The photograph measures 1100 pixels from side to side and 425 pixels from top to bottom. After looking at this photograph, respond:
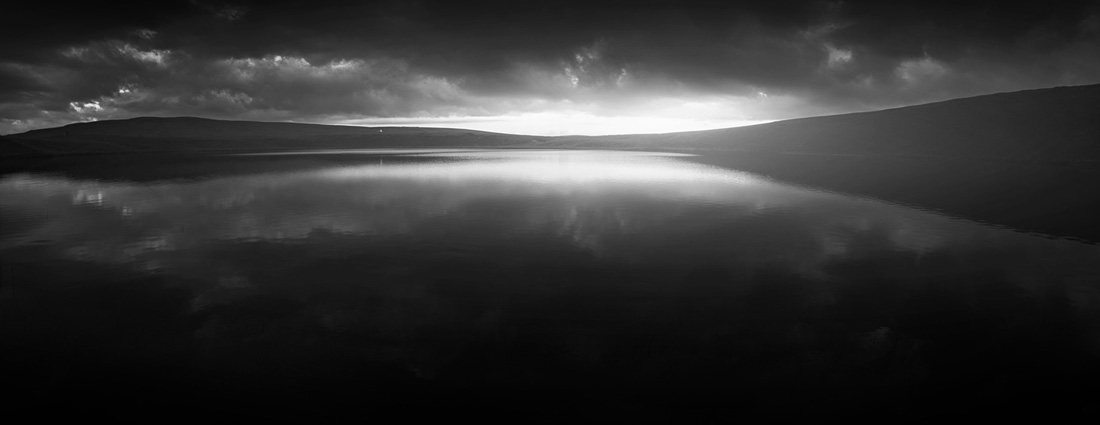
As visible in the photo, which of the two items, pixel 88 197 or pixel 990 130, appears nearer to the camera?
pixel 88 197

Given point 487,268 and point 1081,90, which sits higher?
point 1081,90

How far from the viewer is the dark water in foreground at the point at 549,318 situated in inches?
470

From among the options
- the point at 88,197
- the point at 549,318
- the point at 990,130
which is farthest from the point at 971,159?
the point at 88,197

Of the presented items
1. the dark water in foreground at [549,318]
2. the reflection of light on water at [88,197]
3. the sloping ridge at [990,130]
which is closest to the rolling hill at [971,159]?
the sloping ridge at [990,130]

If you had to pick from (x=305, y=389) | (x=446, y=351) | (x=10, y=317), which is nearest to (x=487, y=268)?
(x=446, y=351)

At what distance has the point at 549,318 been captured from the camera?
54.6 ft

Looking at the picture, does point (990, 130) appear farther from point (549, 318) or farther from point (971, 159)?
point (549, 318)

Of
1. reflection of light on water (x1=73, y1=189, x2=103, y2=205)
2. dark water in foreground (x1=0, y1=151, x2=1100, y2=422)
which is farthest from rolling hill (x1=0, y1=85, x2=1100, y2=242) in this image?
reflection of light on water (x1=73, y1=189, x2=103, y2=205)

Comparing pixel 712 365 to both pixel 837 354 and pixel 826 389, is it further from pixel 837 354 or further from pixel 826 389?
pixel 837 354

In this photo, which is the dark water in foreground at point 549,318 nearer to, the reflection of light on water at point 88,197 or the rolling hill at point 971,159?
the reflection of light on water at point 88,197

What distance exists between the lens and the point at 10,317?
16.4m

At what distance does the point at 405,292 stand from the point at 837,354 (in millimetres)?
13995

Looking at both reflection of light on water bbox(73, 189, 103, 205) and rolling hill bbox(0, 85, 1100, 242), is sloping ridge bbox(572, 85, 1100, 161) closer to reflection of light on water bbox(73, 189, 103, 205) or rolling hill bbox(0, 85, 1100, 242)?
rolling hill bbox(0, 85, 1100, 242)

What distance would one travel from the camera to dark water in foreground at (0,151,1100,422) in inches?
470
